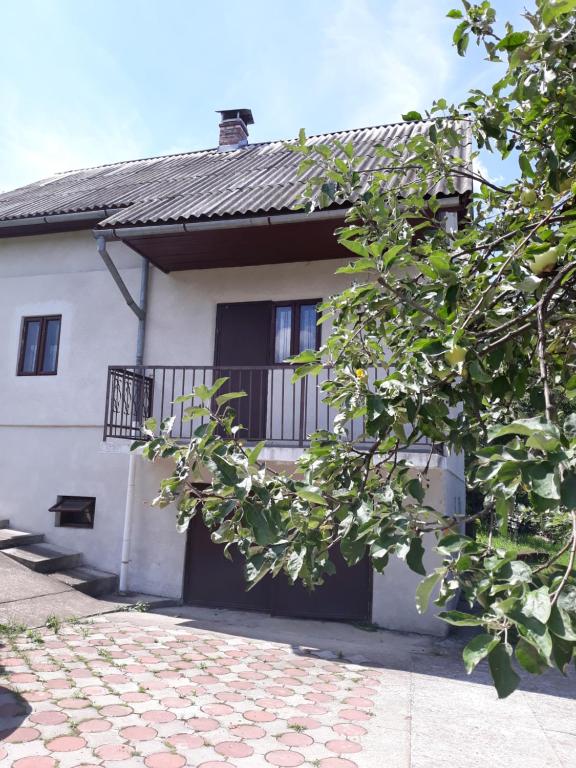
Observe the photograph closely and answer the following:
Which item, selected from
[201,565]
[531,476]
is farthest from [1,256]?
[531,476]

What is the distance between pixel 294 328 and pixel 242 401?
123 cm

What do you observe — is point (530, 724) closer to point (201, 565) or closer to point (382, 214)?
point (382, 214)

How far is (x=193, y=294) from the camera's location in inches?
340

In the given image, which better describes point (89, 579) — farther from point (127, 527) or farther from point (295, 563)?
point (295, 563)

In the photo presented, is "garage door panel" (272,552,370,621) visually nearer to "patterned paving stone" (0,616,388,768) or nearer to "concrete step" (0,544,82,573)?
"patterned paving stone" (0,616,388,768)

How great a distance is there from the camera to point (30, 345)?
9.48 m

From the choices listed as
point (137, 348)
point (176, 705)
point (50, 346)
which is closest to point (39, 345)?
point (50, 346)

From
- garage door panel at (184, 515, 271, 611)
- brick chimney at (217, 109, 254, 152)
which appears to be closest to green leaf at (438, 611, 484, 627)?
garage door panel at (184, 515, 271, 611)

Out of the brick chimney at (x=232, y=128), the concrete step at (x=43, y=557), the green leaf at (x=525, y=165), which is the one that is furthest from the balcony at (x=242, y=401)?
the brick chimney at (x=232, y=128)

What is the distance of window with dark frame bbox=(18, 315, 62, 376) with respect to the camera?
927 cm

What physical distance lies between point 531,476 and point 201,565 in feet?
24.1

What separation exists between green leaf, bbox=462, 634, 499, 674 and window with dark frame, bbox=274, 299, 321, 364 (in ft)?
22.7

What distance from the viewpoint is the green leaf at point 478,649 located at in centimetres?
105

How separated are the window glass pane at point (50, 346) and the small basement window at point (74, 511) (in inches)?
80.0
